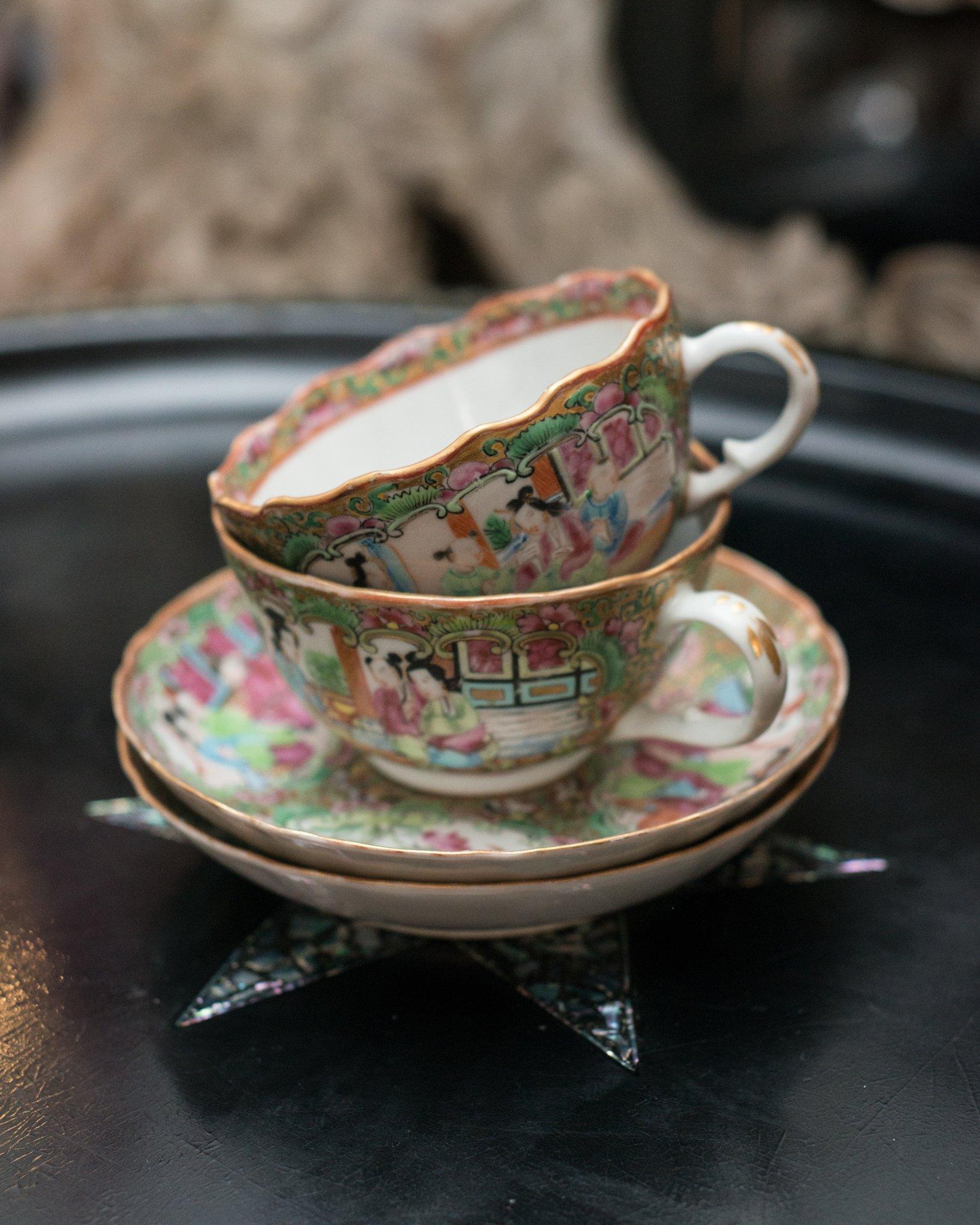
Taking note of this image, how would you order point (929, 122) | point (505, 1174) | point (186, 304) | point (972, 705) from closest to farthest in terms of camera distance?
point (505, 1174) → point (972, 705) → point (186, 304) → point (929, 122)

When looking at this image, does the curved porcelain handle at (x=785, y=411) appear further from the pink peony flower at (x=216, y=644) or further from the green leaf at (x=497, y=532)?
the pink peony flower at (x=216, y=644)

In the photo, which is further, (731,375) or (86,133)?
(86,133)

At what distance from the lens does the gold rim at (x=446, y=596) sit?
430mm

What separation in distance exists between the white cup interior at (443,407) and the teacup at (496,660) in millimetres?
108

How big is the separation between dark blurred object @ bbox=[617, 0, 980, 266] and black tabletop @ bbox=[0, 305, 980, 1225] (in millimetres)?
1479

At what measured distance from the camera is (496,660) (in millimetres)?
444

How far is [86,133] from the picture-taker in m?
1.93

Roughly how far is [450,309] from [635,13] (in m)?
1.19

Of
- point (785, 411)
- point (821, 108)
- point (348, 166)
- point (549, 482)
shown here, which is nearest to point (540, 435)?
point (549, 482)

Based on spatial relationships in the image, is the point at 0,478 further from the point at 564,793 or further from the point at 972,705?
A: the point at 972,705

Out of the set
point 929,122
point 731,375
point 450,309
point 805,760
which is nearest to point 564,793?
point 805,760

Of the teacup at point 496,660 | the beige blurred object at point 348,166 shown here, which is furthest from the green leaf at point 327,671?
the beige blurred object at point 348,166

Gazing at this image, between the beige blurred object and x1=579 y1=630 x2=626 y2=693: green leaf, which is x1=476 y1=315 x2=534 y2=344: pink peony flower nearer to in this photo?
x1=579 y1=630 x2=626 y2=693: green leaf

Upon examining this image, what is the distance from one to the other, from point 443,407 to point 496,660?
20 cm
